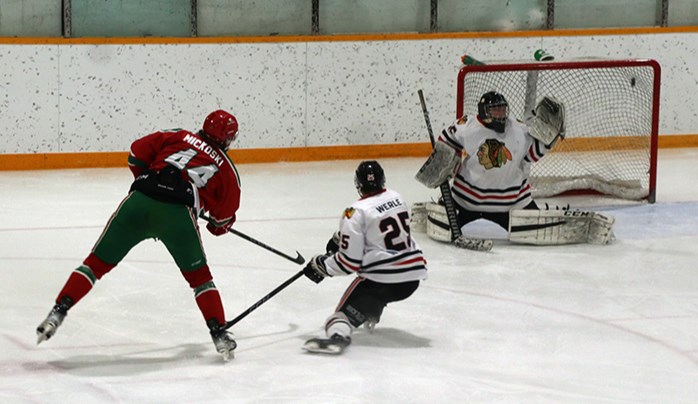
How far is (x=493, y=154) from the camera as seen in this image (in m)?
6.27

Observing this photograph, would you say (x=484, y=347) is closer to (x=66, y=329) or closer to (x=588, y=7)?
(x=66, y=329)

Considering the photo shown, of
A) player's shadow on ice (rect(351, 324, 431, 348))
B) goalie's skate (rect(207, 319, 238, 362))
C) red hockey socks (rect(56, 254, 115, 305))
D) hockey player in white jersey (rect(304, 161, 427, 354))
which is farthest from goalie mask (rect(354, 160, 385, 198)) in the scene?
red hockey socks (rect(56, 254, 115, 305))

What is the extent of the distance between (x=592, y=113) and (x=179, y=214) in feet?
17.0

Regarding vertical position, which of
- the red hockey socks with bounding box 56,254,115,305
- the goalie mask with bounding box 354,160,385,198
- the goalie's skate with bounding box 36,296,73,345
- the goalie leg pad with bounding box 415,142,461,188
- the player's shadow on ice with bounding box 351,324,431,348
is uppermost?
the goalie mask with bounding box 354,160,385,198

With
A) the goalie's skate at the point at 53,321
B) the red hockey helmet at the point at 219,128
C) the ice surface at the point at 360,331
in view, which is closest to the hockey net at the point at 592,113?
the ice surface at the point at 360,331

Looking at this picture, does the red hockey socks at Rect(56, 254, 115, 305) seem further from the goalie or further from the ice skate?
the goalie

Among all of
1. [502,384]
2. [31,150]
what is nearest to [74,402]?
[502,384]

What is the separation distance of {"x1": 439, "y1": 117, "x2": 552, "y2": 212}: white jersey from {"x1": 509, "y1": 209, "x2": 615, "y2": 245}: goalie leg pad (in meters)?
0.13

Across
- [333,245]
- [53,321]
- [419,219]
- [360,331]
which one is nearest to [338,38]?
[419,219]

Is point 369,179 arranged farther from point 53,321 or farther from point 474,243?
point 474,243

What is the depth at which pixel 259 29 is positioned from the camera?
909 centimetres

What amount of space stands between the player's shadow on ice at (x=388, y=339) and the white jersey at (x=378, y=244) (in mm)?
261

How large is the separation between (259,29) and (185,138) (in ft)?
16.3

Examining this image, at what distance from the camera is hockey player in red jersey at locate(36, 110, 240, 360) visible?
414 cm
